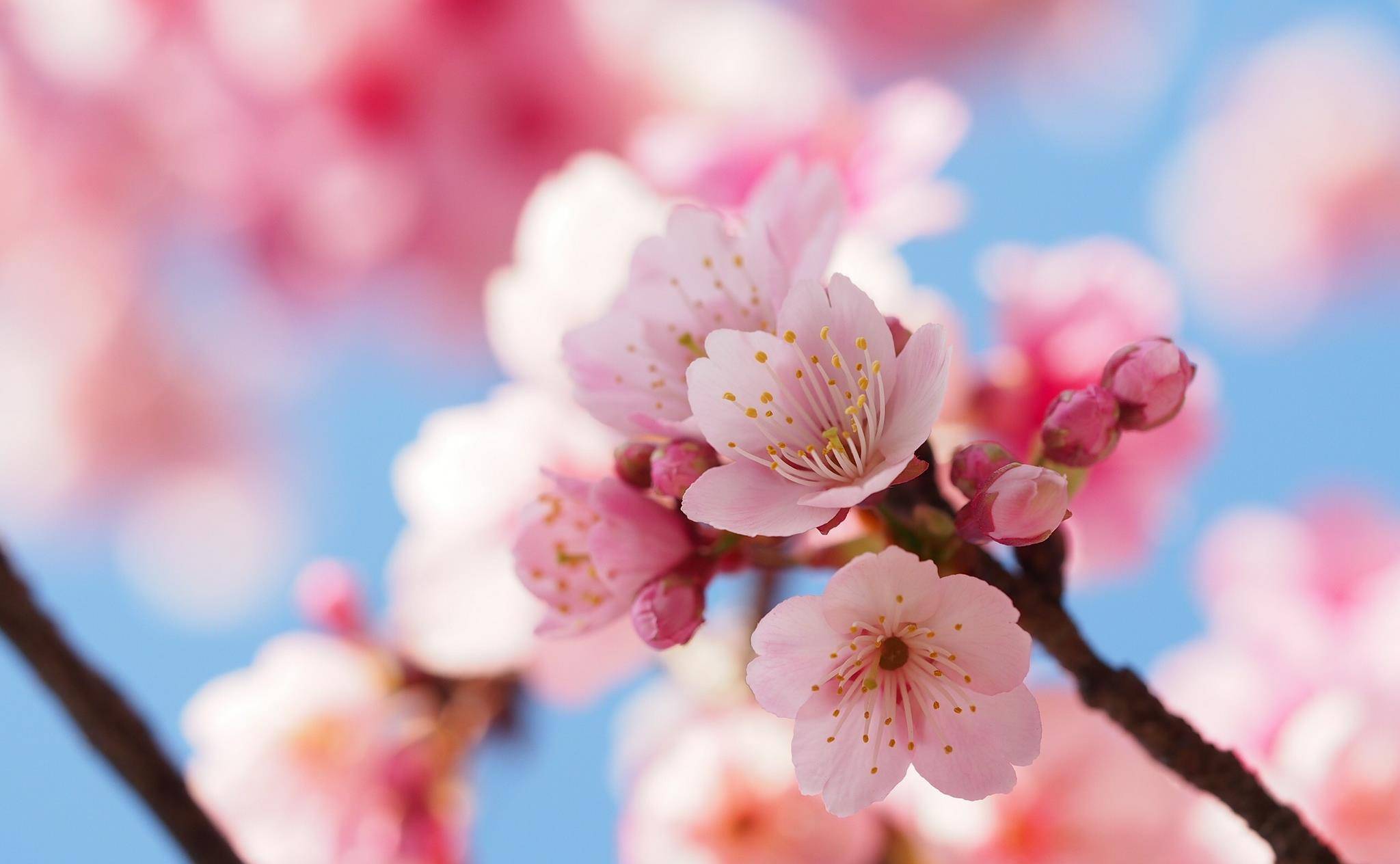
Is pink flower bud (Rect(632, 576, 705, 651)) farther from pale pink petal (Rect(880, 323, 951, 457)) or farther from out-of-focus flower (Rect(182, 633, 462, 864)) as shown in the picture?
out-of-focus flower (Rect(182, 633, 462, 864))

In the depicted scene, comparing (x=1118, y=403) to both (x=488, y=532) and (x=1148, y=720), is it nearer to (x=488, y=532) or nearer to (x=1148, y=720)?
(x=1148, y=720)

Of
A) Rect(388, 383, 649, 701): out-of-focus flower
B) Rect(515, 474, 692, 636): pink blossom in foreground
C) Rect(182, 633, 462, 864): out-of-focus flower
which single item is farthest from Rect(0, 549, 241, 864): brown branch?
Rect(182, 633, 462, 864): out-of-focus flower

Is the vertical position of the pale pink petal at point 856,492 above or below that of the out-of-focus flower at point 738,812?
above

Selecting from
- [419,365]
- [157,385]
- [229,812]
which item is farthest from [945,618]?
[157,385]

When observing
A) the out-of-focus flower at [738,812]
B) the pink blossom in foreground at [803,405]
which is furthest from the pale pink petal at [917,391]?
the out-of-focus flower at [738,812]

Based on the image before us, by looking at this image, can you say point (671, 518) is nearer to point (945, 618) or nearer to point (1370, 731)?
point (945, 618)

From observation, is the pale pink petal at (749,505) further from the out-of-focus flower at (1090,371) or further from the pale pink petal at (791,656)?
the out-of-focus flower at (1090,371)
